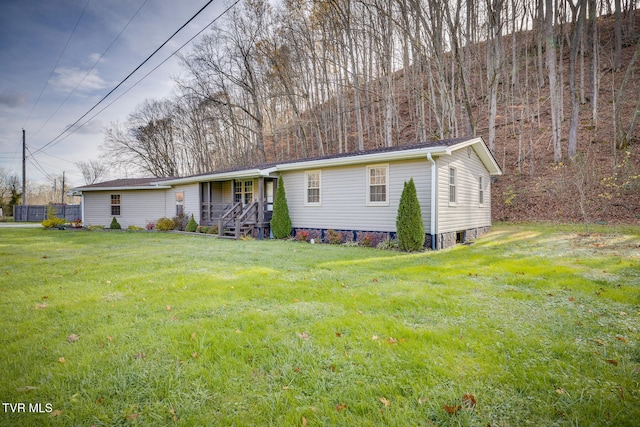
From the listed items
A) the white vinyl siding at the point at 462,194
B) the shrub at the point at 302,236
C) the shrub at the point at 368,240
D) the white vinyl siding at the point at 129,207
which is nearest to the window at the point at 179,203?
the white vinyl siding at the point at 129,207

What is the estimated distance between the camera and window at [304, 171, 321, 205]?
12.5m

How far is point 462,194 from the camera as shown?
1166 centimetres

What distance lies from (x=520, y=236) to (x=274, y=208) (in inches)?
402

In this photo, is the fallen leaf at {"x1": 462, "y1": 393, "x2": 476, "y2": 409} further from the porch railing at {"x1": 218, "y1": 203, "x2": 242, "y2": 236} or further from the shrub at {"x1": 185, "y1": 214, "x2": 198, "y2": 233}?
the shrub at {"x1": 185, "y1": 214, "x2": 198, "y2": 233}

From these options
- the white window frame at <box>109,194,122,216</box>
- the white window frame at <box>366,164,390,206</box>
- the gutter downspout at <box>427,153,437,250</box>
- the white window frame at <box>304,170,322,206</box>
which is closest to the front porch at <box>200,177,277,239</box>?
the white window frame at <box>304,170,322,206</box>

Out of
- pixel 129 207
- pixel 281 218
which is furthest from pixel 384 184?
pixel 129 207

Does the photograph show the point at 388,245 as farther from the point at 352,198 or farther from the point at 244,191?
the point at 244,191

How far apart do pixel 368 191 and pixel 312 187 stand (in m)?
2.71

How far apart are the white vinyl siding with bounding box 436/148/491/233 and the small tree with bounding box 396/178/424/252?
91 centimetres

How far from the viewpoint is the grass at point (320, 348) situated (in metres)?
2.04

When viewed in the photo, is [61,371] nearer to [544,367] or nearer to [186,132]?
[544,367]

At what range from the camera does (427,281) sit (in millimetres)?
5516

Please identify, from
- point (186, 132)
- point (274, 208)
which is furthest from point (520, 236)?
point (186, 132)

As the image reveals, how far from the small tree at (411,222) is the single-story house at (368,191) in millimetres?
718
